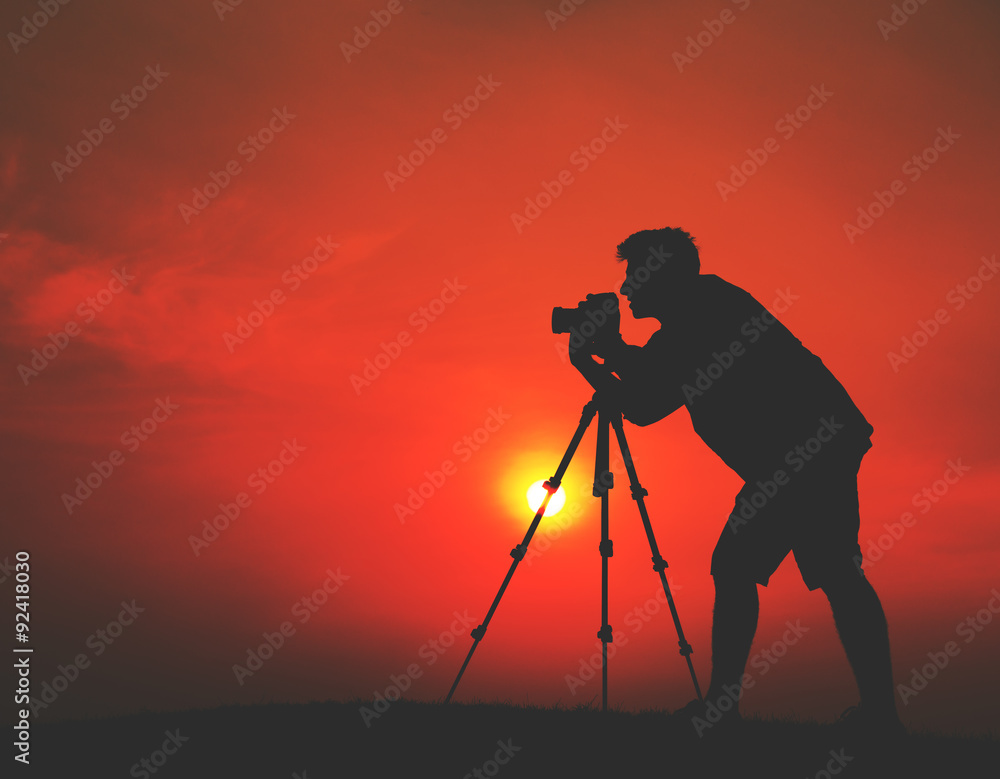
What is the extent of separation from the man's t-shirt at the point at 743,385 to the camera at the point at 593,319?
1.56 ft

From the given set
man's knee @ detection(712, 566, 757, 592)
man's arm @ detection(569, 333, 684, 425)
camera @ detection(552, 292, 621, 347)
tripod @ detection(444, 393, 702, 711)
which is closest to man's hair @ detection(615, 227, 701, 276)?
camera @ detection(552, 292, 621, 347)

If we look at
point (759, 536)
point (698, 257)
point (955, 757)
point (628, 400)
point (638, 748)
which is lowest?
point (955, 757)

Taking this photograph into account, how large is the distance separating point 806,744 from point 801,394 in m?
2.19

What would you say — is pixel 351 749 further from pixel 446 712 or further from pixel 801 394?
pixel 801 394

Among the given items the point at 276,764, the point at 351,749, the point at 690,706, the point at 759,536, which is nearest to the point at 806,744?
the point at 690,706

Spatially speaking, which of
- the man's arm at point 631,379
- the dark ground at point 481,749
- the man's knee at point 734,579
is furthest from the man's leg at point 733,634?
the man's arm at point 631,379

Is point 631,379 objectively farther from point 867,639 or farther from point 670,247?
point 867,639

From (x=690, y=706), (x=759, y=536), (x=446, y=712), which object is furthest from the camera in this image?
(x=446, y=712)

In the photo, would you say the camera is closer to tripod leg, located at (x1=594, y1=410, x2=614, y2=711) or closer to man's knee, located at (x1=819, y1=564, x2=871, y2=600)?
tripod leg, located at (x1=594, y1=410, x2=614, y2=711)

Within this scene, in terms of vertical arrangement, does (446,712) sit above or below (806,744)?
above

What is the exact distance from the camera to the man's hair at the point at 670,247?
4.67 m

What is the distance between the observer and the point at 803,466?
4258mm

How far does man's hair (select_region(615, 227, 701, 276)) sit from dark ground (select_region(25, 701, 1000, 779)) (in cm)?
280

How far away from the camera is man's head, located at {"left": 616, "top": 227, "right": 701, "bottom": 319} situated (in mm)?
4652
